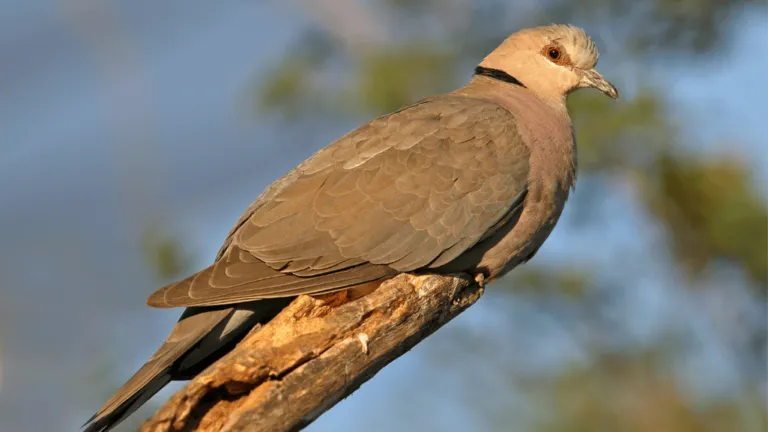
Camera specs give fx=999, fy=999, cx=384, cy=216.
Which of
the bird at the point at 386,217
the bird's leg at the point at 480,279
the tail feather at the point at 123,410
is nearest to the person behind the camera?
the tail feather at the point at 123,410

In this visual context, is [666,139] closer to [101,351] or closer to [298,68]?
[298,68]

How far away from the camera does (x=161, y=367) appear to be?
13.7 feet

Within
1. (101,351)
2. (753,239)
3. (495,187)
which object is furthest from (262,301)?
(753,239)

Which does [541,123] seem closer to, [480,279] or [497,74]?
[497,74]

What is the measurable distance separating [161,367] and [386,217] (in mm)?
1231

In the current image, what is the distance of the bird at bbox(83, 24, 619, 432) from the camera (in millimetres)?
4445

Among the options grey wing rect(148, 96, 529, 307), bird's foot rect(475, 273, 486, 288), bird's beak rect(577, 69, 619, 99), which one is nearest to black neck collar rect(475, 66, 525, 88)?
bird's beak rect(577, 69, 619, 99)

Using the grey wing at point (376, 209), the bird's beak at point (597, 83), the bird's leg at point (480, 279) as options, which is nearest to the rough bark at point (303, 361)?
the grey wing at point (376, 209)

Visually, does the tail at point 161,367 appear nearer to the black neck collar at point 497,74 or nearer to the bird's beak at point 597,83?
the black neck collar at point 497,74

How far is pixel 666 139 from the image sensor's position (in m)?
11.2

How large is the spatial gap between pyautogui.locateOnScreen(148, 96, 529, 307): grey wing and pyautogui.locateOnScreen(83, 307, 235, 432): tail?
158mm

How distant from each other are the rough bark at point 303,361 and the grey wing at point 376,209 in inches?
7.4

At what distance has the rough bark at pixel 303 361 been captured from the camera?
12.3 feet

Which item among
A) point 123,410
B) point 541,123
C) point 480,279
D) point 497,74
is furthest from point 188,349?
point 497,74
